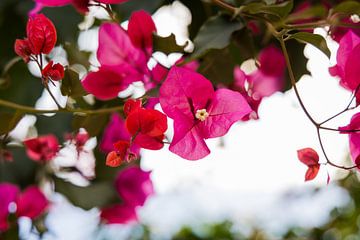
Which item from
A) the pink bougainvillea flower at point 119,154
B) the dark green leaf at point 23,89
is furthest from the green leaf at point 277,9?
the dark green leaf at point 23,89

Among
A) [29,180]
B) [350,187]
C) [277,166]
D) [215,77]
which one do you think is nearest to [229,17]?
[215,77]

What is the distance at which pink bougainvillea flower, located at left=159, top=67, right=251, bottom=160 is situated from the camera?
1.27 feet

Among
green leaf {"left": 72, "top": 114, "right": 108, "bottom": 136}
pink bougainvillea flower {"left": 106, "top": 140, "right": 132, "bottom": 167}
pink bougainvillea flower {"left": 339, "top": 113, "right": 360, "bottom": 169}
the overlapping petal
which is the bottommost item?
green leaf {"left": 72, "top": 114, "right": 108, "bottom": 136}

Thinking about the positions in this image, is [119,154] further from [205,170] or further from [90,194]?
[205,170]

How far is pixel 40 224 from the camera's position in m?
0.77

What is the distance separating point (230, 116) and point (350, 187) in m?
0.99

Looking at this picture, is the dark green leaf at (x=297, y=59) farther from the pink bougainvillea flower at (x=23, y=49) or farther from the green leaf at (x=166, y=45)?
the pink bougainvillea flower at (x=23, y=49)

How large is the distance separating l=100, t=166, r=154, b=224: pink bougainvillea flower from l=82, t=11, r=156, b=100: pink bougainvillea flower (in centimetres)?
22

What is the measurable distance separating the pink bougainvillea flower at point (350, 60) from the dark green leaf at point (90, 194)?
372 millimetres

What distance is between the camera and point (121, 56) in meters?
0.52

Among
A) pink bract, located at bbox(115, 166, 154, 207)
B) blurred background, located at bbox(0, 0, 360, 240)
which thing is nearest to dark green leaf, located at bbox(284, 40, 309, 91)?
blurred background, located at bbox(0, 0, 360, 240)

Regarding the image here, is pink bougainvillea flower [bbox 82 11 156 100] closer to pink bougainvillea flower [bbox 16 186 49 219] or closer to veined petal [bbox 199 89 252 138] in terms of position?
veined petal [bbox 199 89 252 138]

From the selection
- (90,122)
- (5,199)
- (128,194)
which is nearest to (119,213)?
(128,194)

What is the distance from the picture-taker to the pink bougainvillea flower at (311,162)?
42 cm
